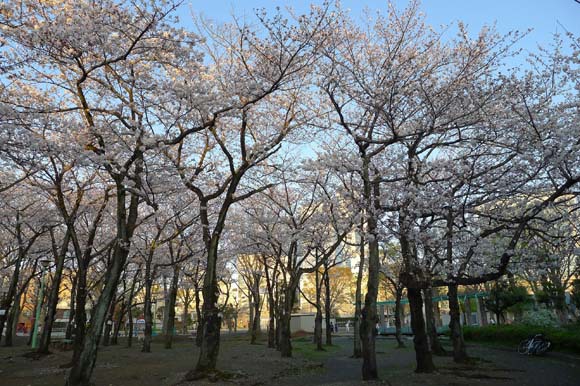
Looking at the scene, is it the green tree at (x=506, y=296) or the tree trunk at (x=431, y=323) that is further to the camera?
the green tree at (x=506, y=296)

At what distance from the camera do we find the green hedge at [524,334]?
15.1 meters

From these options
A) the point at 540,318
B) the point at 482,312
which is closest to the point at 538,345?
the point at 540,318

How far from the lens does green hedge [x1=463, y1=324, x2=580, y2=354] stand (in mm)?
15086

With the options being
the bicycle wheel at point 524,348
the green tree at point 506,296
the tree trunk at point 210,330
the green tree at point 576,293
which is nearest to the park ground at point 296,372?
the tree trunk at point 210,330

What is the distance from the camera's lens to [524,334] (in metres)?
19.5

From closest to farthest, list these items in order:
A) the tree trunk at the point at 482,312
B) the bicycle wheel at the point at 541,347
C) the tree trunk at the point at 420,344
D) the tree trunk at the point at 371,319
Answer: the tree trunk at the point at 371,319 < the tree trunk at the point at 420,344 < the bicycle wheel at the point at 541,347 < the tree trunk at the point at 482,312

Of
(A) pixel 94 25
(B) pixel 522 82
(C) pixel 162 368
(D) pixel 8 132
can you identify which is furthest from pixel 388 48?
(C) pixel 162 368

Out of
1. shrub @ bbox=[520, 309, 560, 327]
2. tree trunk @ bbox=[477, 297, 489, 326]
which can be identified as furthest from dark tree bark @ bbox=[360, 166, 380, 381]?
tree trunk @ bbox=[477, 297, 489, 326]

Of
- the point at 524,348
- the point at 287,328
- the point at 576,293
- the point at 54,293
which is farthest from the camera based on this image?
the point at 576,293

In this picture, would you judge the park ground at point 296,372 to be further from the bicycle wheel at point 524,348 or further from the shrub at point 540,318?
the shrub at point 540,318

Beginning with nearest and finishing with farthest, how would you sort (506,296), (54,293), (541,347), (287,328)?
(54,293) → (541,347) → (287,328) → (506,296)

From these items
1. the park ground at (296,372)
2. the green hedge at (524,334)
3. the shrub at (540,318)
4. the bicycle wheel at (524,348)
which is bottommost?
the park ground at (296,372)

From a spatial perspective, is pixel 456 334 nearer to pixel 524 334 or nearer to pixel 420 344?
pixel 420 344

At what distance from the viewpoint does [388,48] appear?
415 inches
